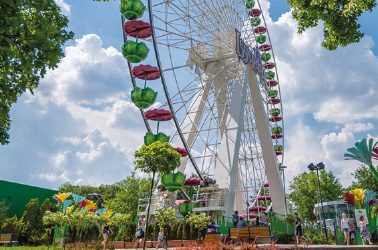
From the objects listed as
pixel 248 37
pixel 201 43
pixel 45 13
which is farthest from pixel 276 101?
pixel 45 13

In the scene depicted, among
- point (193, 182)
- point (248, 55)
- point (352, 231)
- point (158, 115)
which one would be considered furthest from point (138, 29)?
point (352, 231)

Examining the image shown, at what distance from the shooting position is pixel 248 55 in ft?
96.4

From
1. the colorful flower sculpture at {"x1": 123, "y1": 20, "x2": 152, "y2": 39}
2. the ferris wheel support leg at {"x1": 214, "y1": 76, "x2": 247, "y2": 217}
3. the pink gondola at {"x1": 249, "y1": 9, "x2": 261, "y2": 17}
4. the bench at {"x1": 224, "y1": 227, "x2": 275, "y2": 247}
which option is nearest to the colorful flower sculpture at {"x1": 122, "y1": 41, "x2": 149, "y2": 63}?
Result: the colorful flower sculpture at {"x1": 123, "y1": 20, "x2": 152, "y2": 39}

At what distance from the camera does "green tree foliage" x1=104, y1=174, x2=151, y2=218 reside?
48.2m

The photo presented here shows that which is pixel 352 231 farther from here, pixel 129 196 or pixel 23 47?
pixel 129 196

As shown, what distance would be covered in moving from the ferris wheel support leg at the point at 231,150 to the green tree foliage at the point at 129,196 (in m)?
25.7

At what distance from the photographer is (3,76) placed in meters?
7.66

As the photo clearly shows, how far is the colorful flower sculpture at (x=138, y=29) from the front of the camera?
20.7 metres

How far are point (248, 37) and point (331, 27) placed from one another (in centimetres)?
2444

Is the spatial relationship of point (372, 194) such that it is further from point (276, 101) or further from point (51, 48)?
point (51, 48)

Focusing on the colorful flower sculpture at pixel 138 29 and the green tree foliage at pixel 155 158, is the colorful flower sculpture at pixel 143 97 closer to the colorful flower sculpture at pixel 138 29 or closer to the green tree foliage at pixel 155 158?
the colorful flower sculpture at pixel 138 29

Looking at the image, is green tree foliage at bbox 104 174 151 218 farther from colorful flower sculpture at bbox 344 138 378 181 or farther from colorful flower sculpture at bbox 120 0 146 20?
colorful flower sculpture at bbox 344 138 378 181

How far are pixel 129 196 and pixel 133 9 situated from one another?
33294 millimetres

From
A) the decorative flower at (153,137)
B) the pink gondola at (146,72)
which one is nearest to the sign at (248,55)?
the pink gondola at (146,72)
